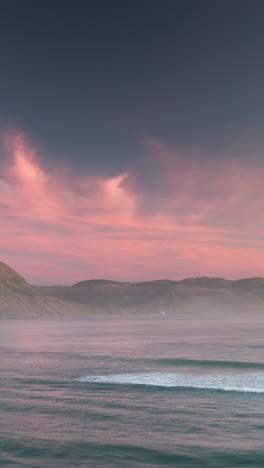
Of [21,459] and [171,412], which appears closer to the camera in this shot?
[21,459]

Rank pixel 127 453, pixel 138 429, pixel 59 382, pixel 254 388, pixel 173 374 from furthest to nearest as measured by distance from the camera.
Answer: pixel 173 374 < pixel 59 382 < pixel 254 388 < pixel 138 429 < pixel 127 453

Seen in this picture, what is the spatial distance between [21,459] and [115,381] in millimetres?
24439

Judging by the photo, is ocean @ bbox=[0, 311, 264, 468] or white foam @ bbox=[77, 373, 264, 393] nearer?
ocean @ bbox=[0, 311, 264, 468]

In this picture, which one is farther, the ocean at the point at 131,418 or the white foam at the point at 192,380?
the white foam at the point at 192,380

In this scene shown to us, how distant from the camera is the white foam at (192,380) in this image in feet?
142

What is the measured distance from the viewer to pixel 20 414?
3156 cm

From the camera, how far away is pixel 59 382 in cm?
4562

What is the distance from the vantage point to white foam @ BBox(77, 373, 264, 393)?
4317 cm

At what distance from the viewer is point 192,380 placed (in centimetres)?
4791

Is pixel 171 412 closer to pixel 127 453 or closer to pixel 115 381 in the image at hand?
pixel 127 453

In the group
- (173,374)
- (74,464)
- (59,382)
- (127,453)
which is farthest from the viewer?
(173,374)

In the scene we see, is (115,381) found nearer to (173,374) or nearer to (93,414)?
(173,374)

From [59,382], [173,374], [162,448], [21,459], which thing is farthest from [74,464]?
[173,374]

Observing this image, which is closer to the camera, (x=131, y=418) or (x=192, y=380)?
(x=131, y=418)
